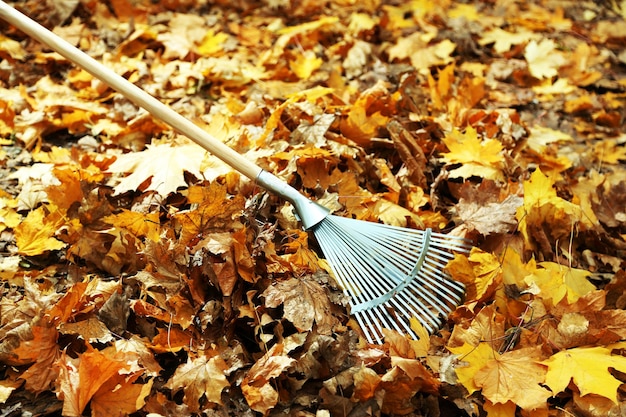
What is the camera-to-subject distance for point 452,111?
2812 mm

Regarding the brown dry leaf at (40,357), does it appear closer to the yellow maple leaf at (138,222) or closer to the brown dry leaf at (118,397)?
the brown dry leaf at (118,397)

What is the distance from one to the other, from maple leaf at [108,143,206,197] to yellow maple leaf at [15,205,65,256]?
0.80 feet

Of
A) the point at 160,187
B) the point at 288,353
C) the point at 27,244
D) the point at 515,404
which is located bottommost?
the point at 515,404

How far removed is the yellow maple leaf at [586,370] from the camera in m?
1.65

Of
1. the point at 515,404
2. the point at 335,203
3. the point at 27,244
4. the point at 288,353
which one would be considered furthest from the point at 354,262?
the point at 27,244

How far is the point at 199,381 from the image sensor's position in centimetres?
161

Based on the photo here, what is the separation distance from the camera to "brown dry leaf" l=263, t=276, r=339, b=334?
1715 mm

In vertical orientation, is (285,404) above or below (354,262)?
below

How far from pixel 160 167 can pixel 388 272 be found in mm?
952

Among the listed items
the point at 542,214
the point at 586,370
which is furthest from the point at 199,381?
the point at 542,214

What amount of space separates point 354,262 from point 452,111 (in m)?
1.22

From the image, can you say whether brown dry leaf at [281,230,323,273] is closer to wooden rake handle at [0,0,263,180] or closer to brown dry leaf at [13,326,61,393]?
wooden rake handle at [0,0,263,180]

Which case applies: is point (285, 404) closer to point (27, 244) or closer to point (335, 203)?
point (335, 203)

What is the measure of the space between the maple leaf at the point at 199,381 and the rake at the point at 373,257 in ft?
1.65
